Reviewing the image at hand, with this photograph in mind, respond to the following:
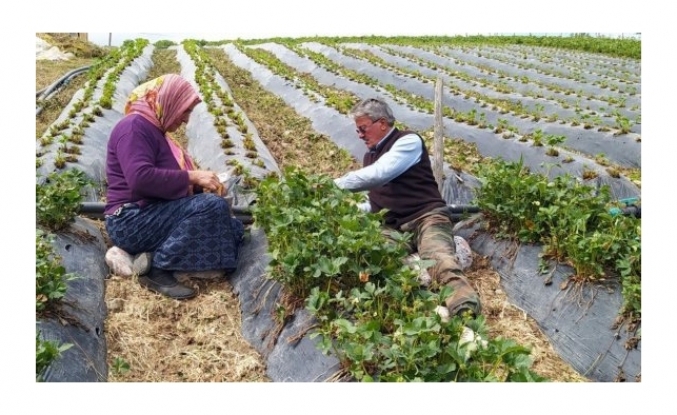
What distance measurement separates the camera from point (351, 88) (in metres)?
13.0

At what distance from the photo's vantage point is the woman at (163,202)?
3.88 m

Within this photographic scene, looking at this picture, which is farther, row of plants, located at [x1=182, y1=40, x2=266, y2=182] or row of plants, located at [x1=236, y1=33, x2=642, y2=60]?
row of plants, located at [x1=236, y1=33, x2=642, y2=60]

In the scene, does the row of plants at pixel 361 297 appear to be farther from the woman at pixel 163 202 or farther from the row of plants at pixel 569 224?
the row of plants at pixel 569 224

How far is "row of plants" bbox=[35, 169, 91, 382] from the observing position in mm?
2610

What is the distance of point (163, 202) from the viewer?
157 inches

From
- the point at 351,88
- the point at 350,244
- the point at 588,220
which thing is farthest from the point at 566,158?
the point at 351,88

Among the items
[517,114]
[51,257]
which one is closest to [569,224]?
[51,257]

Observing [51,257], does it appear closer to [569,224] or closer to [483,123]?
[569,224]

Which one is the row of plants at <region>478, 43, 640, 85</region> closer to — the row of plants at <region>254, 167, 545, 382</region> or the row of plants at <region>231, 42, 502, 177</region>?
the row of plants at <region>231, 42, 502, 177</region>

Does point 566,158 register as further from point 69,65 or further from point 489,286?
point 69,65

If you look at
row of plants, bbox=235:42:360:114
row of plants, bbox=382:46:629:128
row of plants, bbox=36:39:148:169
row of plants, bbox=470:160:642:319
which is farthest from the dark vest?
row of plants, bbox=382:46:629:128

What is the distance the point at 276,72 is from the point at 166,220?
10.5m

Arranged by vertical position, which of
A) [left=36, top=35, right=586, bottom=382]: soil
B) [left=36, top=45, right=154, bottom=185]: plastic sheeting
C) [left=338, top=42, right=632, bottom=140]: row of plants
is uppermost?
[left=338, top=42, right=632, bottom=140]: row of plants

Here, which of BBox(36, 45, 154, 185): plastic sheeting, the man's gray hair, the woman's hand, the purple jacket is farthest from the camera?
BBox(36, 45, 154, 185): plastic sheeting
